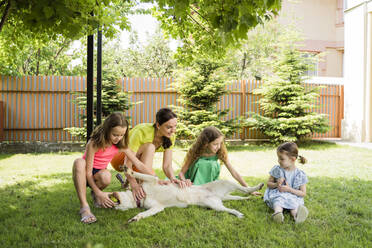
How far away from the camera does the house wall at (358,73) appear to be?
1024 centimetres

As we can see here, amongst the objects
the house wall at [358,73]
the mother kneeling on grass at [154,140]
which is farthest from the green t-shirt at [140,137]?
the house wall at [358,73]

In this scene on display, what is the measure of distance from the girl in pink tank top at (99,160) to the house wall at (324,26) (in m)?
17.5

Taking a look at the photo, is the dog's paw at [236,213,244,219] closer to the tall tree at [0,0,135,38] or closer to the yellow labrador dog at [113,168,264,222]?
the yellow labrador dog at [113,168,264,222]

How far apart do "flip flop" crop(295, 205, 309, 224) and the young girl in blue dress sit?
163 mm

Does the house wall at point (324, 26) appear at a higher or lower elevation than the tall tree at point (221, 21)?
higher

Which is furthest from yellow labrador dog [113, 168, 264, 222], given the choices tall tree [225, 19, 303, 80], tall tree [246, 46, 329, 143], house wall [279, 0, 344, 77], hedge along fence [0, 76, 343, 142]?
house wall [279, 0, 344, 77]

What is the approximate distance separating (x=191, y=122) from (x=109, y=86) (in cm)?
257

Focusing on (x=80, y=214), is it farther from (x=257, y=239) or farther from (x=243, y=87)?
(x=243, y=87)

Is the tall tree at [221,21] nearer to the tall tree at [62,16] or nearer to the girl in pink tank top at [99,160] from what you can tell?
the tall tree at [62,16]

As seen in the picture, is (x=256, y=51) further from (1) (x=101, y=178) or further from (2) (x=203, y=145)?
(1) (x=101, y=178)

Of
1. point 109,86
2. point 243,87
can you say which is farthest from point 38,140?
point 243,87

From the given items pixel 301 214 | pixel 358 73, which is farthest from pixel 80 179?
pixel 358 73

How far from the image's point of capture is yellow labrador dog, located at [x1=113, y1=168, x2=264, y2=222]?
303 cm

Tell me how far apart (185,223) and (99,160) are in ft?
3.83
